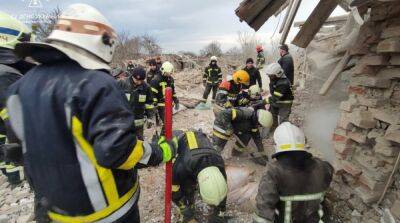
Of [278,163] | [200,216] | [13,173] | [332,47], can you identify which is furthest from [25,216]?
[332,47]

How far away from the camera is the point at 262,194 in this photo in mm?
2611

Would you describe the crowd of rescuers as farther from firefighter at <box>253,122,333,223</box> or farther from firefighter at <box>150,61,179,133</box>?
firefighter at <box>150,61,179,133</box>

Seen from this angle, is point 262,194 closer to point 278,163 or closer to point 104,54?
point 278,163

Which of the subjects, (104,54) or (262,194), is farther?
(262,194)

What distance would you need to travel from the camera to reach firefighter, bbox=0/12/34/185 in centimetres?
237

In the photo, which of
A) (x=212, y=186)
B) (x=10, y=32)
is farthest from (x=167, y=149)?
(x=10, y=32)

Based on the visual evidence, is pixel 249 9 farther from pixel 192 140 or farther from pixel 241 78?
pixel 241 78

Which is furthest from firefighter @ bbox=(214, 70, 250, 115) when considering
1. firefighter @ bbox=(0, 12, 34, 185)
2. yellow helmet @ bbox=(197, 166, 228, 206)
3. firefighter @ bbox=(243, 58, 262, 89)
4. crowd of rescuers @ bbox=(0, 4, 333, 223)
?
firefighter @ bbox=(0, 12, 34, 185)

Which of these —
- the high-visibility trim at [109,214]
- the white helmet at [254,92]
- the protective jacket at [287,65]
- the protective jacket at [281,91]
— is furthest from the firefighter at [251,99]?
the high-visibility trim at [109,214]

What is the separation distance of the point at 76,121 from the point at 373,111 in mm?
2977

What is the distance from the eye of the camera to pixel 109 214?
78.4 inches

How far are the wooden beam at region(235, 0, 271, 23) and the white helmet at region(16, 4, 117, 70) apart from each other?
2.12 metres

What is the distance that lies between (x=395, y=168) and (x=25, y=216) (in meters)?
4.49

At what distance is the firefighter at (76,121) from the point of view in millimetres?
1675
